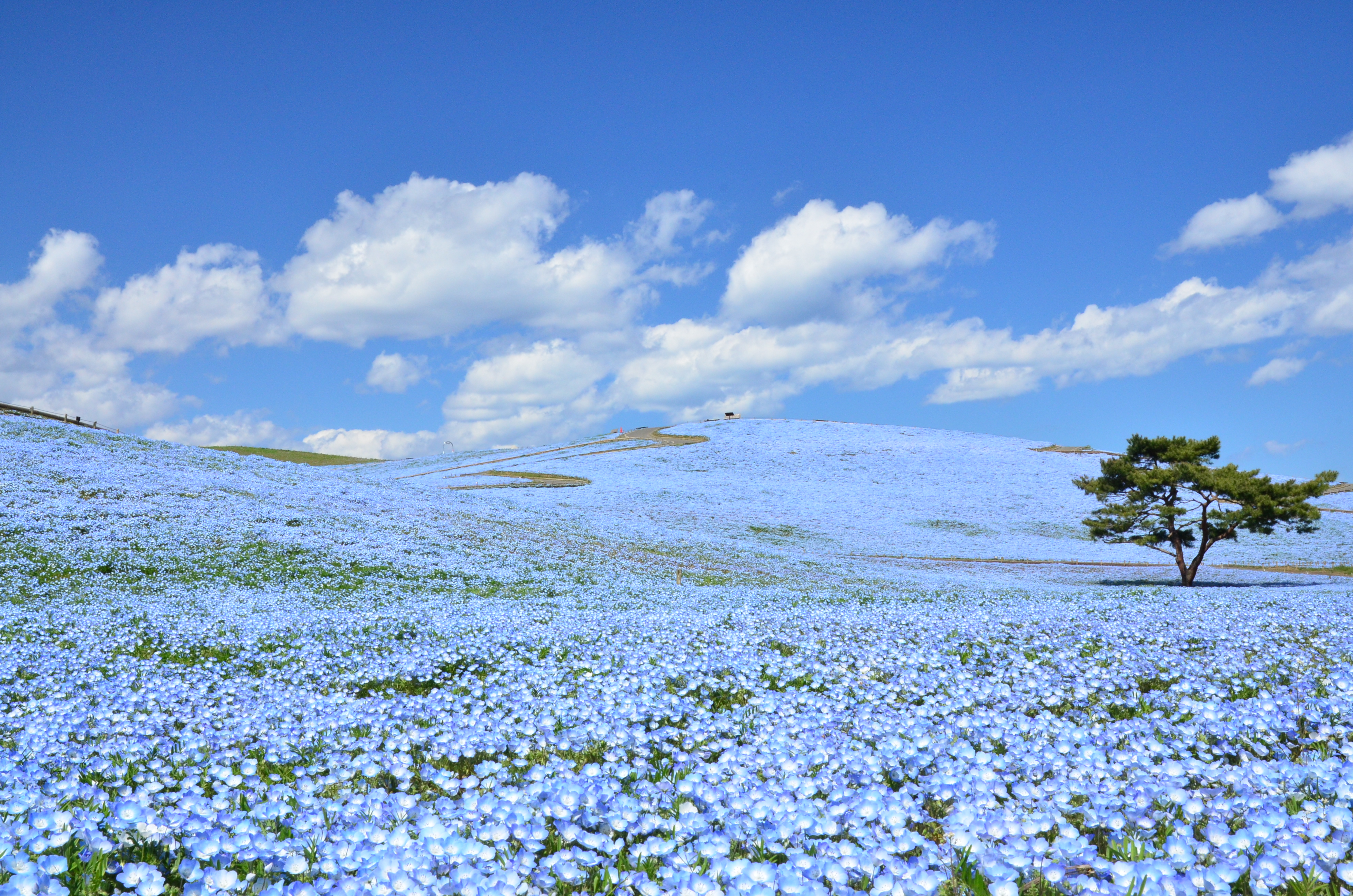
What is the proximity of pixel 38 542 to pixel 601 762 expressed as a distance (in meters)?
24.8

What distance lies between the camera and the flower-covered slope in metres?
4.34

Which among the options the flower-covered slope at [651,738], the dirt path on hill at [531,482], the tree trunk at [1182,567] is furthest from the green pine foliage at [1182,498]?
the dirt path on hill at [531,482]

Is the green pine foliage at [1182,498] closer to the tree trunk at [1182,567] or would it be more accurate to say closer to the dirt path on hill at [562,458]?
Answer: the tree trunk at [1182,567]

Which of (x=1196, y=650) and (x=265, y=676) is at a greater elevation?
(x=1196, y=650)

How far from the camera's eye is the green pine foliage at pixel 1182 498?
31.8 m

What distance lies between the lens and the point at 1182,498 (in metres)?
34.4

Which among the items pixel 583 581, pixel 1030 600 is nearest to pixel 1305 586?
pixel 1030 600

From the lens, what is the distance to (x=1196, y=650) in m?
10.8

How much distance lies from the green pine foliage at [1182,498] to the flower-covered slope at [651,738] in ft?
40.6

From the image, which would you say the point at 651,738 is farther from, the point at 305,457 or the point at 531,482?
the point at 305,457

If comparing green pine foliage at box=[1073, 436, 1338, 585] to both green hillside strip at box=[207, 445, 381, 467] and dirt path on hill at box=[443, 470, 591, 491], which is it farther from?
green hillside strip at box=[207, 445, 381, 467]

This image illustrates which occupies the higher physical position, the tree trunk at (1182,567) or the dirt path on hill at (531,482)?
the dirt path on hill at (531,482)

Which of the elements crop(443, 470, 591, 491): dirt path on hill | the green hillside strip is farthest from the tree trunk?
the green hillside strip

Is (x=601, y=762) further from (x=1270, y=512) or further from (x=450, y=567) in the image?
(x=1270, y=512)
